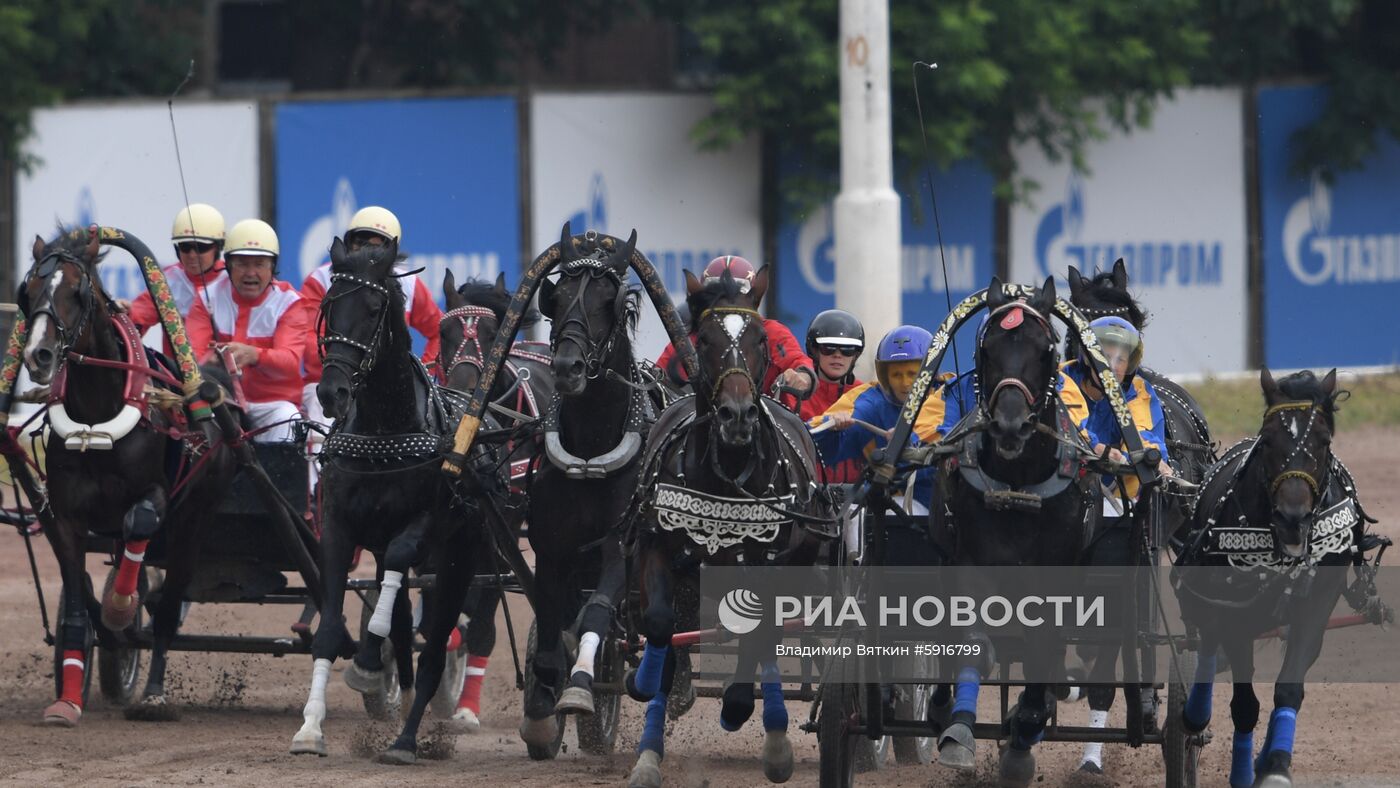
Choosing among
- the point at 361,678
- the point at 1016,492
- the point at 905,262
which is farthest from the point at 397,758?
the point at 905,262

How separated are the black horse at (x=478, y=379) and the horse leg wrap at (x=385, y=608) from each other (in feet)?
2.97

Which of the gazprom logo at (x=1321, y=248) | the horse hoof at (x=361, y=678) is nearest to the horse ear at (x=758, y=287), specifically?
the horse hoof at (x=361, y=678)

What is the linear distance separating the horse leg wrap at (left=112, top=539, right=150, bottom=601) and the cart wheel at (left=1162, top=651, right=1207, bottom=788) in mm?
4170

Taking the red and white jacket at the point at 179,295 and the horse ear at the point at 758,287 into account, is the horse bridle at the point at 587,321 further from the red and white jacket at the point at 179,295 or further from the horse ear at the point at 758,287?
the red and white jacket at the point at 179,295

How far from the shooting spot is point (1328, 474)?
7.38m

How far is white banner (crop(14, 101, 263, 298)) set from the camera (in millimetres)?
17141

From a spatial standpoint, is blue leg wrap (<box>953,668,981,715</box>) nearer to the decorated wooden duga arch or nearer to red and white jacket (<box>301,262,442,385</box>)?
the decorated wooden duga arch

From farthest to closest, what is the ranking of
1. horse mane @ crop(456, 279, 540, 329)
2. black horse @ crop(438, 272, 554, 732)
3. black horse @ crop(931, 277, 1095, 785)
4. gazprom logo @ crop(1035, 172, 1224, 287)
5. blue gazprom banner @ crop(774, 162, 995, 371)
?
1. gazprom logo @ crop(1035, 172, 1224, 287)
2. blue gazprom banner @ crop(774, 162, 995, 371)
3. horse mane @ crop(456, 279, 540, 329)
4. black horse @ crop(438, 272, 554, 732)
5. black horse @ crop(931, 277, 1095, 785)

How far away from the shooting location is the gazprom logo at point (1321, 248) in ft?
64.9

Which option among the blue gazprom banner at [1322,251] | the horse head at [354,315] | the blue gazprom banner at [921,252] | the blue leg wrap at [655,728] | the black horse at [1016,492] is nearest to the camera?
the black horse at [1016,492]

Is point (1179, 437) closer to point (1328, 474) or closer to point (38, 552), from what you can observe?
point (1328, 474)

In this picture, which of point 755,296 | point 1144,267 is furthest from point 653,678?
point 1144,267

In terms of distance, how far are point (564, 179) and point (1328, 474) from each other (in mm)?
11344

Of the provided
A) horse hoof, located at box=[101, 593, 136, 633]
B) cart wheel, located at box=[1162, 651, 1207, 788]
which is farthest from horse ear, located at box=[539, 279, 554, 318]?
horse hoof, located at box=[101, 593, 136, 633]
